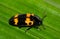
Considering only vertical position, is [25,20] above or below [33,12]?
below

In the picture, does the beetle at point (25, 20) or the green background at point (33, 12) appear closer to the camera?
the beetle at point (25, 20)

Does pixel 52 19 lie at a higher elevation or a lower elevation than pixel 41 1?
lower

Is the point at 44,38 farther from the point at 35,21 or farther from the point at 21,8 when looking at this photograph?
the point at 21,8

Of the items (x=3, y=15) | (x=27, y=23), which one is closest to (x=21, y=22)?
(x=27, y=23)

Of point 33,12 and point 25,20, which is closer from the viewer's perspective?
point 25,20

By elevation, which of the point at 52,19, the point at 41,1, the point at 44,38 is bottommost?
the point at 44,38
